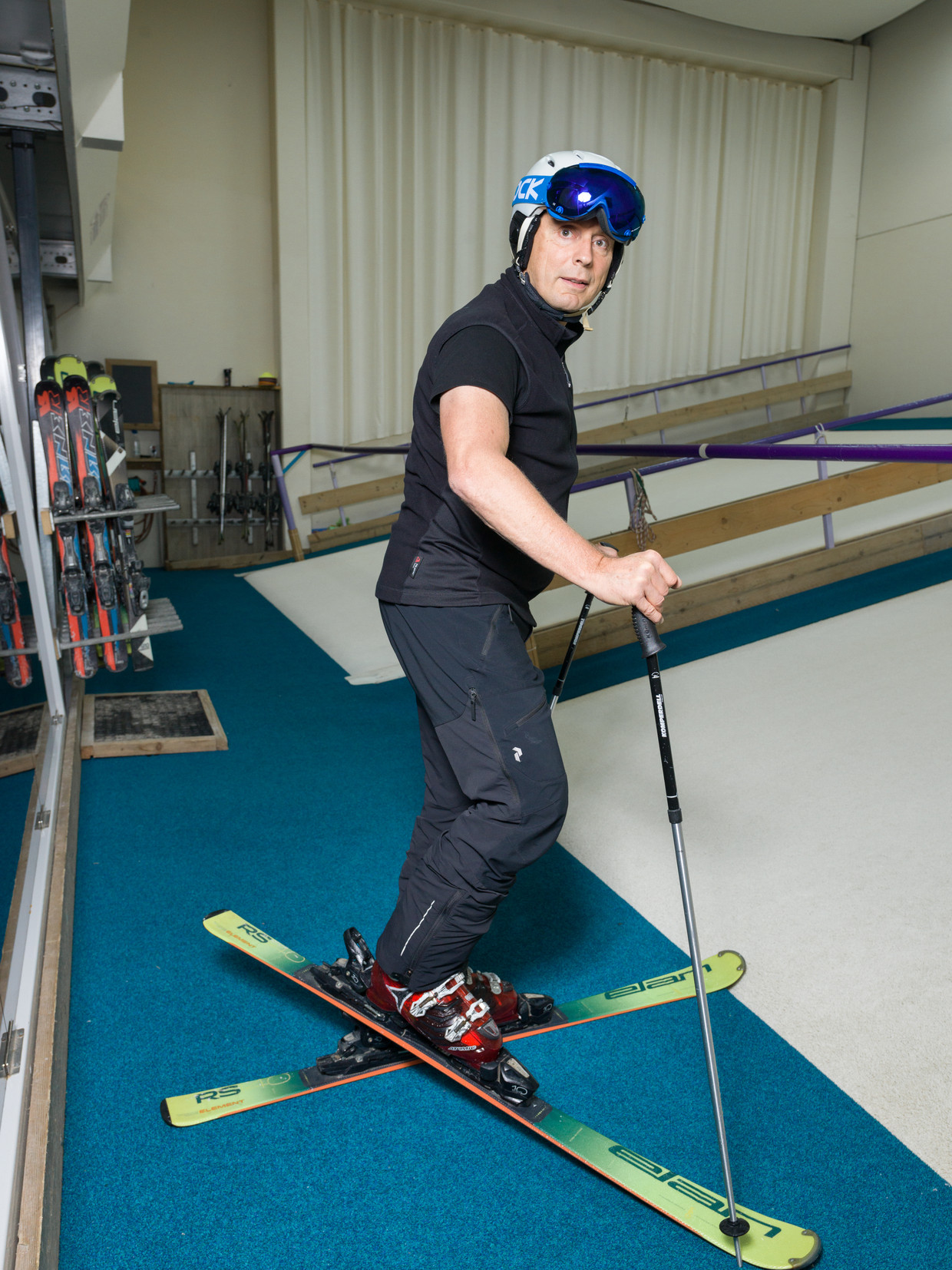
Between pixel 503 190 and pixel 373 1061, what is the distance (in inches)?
351

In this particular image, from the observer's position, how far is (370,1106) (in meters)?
1.63

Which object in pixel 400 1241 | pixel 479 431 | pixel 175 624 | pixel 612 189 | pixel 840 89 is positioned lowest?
pixel 400 1241

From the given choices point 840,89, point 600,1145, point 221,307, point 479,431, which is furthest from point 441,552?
point 840,89

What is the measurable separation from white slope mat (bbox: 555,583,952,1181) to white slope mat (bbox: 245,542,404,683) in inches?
60.9

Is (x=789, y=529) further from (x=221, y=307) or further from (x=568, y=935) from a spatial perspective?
(x=221, y=307)

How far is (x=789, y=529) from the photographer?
495 cm

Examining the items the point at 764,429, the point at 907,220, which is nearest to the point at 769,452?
the point at 764,429

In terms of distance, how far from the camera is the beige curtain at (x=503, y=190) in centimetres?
823

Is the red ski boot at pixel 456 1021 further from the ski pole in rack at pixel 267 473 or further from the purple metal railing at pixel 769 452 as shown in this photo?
the ski pole in rack at pixel 267 473

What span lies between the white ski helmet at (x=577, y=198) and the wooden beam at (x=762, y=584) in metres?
2.24

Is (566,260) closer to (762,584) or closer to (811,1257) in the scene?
(811,1257)

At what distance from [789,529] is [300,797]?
328 centimetres

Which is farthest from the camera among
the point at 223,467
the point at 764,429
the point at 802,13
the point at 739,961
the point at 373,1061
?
the point at 764,429

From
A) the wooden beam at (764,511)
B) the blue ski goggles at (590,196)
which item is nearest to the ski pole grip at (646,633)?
the blue ski goggles at (590,196)
